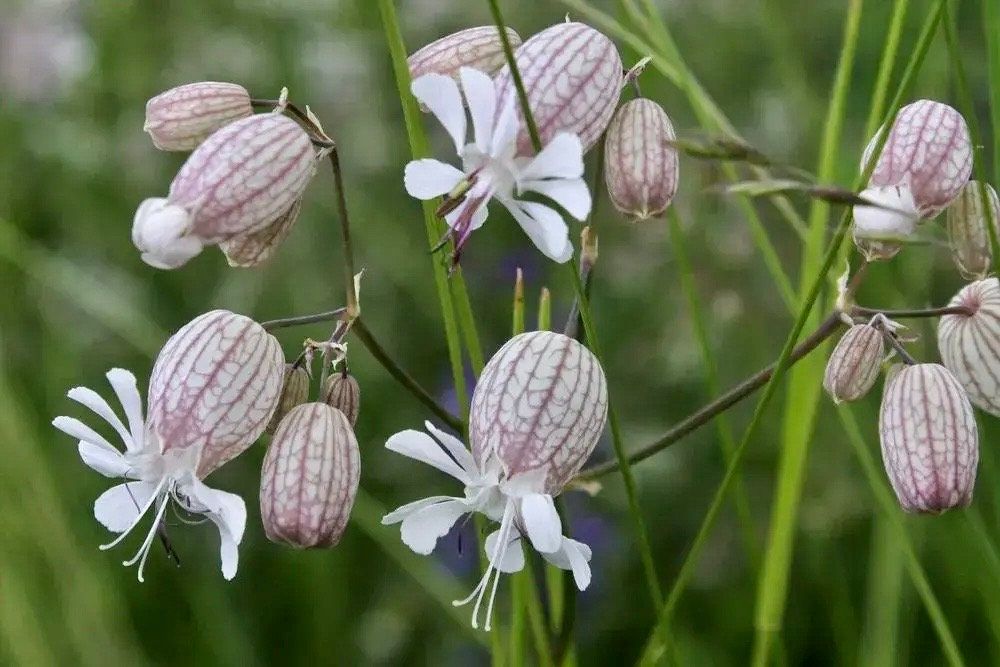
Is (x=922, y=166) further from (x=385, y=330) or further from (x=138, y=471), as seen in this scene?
(x=385, y=330)

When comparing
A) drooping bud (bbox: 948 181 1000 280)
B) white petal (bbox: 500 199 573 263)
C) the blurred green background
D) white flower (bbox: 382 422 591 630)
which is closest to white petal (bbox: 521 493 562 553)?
white flower (bbox: 382 422 591 630)

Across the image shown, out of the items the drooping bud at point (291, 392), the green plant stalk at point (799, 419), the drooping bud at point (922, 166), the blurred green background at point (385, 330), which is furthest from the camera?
the blurred green background at point (385, 330)

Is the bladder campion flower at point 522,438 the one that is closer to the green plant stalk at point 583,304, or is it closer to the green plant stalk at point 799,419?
the green plant stalk at point 583,304

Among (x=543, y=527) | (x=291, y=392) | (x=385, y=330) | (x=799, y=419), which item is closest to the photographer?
(x=543, y=527)

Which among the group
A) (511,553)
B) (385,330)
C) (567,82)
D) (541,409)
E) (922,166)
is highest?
(567,82)

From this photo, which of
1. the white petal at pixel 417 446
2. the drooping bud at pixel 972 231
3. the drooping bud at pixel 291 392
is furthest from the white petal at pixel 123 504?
the drooping bud at pixel 972 231

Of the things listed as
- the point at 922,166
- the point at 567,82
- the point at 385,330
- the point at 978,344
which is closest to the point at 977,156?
the point at 922,166

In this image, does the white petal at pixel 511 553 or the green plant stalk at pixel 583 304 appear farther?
the white petal at pixel 511 553

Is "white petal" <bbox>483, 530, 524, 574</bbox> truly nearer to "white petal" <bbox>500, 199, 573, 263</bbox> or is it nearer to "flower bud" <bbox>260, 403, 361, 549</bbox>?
"flower bud" <bbox>260, 403, 361, 549</bbox>
